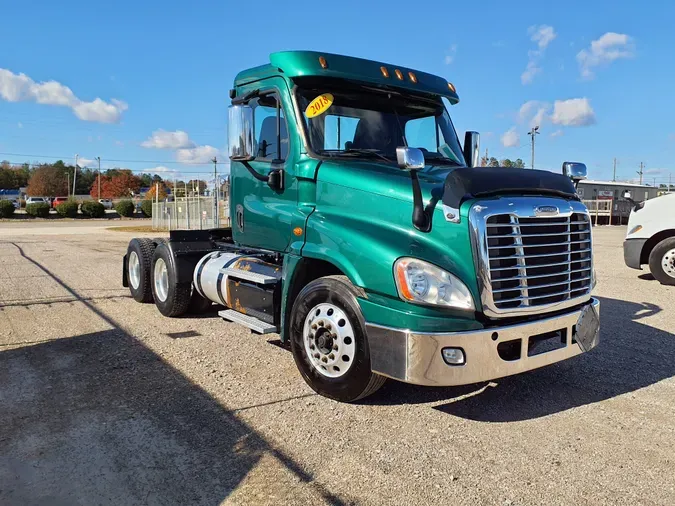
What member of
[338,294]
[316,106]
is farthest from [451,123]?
[338,294]

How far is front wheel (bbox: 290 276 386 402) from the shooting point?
4039 mm

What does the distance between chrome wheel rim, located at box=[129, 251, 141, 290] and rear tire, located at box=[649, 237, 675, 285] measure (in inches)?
361

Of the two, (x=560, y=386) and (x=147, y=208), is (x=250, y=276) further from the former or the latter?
(x=147, y=208)

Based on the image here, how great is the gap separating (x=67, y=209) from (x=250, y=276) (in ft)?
181

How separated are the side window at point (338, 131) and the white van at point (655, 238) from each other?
7.70m

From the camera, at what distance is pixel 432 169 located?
15.7 ft

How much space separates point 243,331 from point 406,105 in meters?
3.24

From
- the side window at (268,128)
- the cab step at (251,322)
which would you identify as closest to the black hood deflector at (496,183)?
the side window at (268,128)

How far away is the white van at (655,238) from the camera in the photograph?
10.1 m

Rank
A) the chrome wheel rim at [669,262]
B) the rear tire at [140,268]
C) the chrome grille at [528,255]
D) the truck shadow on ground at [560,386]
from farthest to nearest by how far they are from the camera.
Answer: the chrome wheel rim at [669,262] → the rear tire at [140,268] → the truck shadow on ground at [560,386] → the chrome grille at [528,255]

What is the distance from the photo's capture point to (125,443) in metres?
3.60

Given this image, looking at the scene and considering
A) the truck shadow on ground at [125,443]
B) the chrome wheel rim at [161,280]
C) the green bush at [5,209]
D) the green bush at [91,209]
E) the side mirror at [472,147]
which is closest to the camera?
the truck shadow on ground at [125,443]

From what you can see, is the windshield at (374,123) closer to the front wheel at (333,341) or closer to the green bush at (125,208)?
the front wheel at (333,341)

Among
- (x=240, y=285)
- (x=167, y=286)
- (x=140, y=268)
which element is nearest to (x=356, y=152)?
(x=240, y=285)
